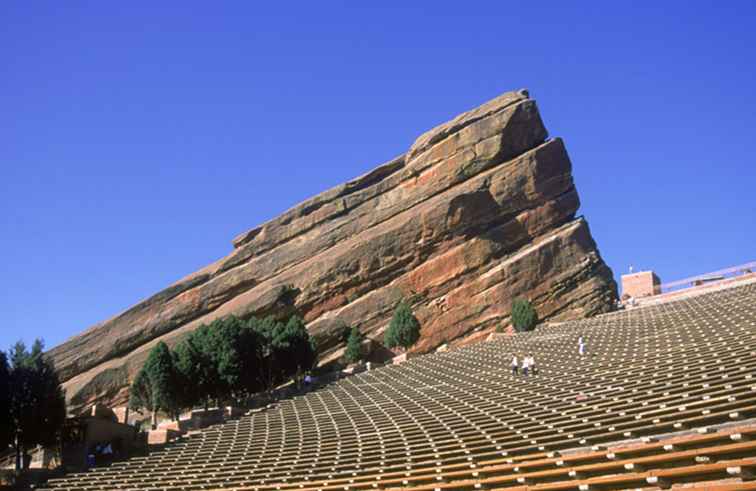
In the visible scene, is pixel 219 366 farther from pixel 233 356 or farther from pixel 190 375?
pixel 190 375

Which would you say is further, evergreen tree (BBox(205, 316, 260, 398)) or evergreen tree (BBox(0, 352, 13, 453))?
evergreen tree (BBox(205, 316, 260, 398))

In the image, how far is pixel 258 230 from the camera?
180ft

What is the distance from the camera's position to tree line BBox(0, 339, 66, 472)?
75.3 feet

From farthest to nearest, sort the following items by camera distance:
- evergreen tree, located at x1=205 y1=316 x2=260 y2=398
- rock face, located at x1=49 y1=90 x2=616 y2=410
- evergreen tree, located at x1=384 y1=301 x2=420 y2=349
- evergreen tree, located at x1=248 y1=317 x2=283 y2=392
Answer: rock face, located at x1=49 y1=90 x2=616 y2=410 → evergreen tree, located at x1=384 y1=301 x2=420 y2=349 → evergreen tree, located at x1=248 y1=317 x2=283 y2=392 → evergreen tree, located at x1=205 y1=316 x2=260 y2=398

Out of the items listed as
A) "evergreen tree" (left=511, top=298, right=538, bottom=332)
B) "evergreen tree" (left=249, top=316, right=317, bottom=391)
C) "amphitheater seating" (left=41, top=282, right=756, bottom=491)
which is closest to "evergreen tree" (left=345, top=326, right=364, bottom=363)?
"evergreen tree" (left=249, top=316, right=317, bottom=391)

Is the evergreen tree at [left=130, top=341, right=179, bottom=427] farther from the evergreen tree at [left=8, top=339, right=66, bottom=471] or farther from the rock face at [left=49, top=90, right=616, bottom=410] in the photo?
the rock face at [left=49, top=90, right=616, bottom=410]

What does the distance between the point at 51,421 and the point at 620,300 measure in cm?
3423

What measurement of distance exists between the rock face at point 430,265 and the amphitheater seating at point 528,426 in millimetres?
13368

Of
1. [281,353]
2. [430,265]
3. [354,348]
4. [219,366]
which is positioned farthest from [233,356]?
[430,265]

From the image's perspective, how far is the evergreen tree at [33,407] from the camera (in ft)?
75.9

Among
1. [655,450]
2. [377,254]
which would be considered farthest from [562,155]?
[655,450]

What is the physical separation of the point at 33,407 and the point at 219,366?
28.8ft

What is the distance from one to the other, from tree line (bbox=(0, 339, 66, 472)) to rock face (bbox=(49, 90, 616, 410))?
60.0ft

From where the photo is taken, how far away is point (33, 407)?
2334cm
